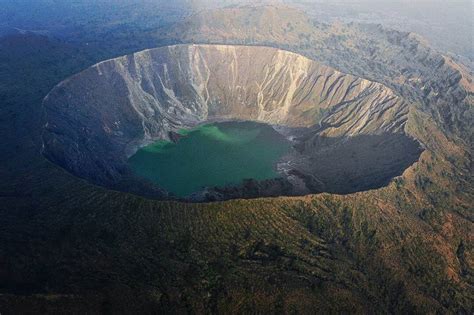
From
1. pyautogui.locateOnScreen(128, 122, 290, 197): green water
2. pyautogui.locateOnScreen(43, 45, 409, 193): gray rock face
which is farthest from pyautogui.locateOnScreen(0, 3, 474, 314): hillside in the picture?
pyautogui.locateOnScreen(128, 122, 290, 197): green water

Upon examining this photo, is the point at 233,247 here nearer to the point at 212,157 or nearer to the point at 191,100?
the point at 212,157

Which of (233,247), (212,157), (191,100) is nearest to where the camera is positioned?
(233,247)

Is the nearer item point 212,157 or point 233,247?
point 233,247

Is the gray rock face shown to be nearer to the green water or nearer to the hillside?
the green water

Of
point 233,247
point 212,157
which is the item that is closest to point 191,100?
point 212,157

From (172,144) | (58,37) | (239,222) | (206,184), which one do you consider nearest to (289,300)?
(239,222)

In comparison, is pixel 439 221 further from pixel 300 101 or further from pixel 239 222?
pixel 300 101
